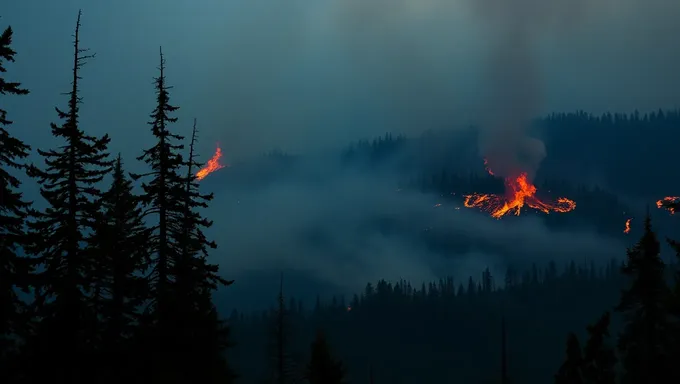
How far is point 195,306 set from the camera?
82.3 feet

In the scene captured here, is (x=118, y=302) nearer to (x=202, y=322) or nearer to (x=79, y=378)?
(x=202, y=322)

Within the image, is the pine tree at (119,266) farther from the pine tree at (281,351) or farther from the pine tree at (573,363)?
the pine tree at (573,363)

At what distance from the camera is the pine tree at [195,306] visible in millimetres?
23078

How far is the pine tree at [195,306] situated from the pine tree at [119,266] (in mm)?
1785

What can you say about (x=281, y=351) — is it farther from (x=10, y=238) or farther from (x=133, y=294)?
(x=10, y=238)

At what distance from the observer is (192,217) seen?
29672 millimetres

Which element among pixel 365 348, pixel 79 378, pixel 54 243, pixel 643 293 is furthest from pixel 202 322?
pixel 365 348

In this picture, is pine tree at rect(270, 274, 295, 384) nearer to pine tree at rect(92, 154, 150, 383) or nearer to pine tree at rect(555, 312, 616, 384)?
pine tree at rect(92, 154, 150, 383)

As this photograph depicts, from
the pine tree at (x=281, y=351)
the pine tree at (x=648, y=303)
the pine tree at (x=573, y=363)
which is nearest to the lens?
the pine tree at (x=648, y=303)

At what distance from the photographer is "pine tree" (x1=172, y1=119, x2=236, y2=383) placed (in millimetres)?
23078

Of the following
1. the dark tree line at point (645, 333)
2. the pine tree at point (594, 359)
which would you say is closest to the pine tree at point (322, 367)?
the pine tree at point (594, 359)

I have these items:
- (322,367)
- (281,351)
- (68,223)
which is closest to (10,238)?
(68,223)

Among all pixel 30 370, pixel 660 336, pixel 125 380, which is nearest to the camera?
pixel 30 370

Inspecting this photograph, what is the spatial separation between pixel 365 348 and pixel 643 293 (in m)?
163
